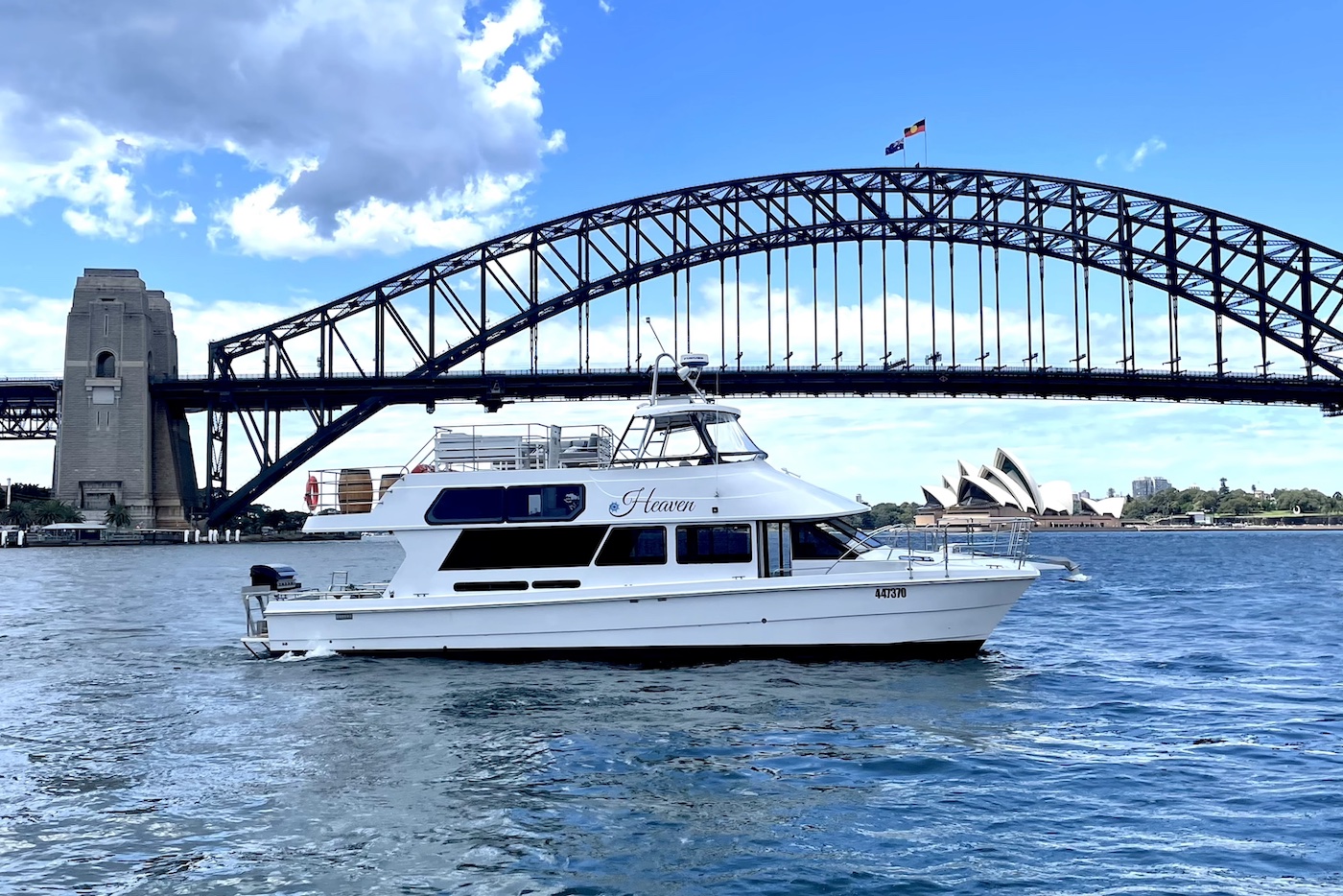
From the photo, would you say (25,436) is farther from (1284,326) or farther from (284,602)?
(1284,326)

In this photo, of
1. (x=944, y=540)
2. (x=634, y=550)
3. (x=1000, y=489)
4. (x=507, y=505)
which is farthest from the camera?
(x=1000, y=489)

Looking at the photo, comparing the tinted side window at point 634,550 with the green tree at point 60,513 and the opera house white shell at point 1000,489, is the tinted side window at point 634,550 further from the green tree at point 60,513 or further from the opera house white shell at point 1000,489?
the opera house white shell at point 1000,489

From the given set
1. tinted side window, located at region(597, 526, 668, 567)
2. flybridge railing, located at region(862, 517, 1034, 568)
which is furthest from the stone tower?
flybridge railing, located at region(862, 517, 1034, 568)

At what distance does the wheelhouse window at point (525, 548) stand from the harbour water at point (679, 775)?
1695 mm

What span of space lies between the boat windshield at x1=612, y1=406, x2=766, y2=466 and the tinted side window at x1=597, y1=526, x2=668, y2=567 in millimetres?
1349

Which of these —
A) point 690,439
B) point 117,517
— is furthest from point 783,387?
point 690,439

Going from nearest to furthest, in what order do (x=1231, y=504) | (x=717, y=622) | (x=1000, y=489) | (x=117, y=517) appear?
(x=717, y=622), (x=117, y=517), (x=1000, y=489), (x=1231, y=504)

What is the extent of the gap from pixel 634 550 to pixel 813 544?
9.26 ft

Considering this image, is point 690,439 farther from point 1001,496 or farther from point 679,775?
point 1001,496

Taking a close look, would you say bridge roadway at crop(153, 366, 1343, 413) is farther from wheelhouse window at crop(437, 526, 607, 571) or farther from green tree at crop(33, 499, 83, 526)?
wheelhouse window at crop(437, 526, 607, 571)

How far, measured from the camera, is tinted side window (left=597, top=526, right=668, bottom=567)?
1750 cm

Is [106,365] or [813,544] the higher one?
[106,365]

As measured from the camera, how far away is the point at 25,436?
100 metres

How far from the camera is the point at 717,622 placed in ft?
54.8
